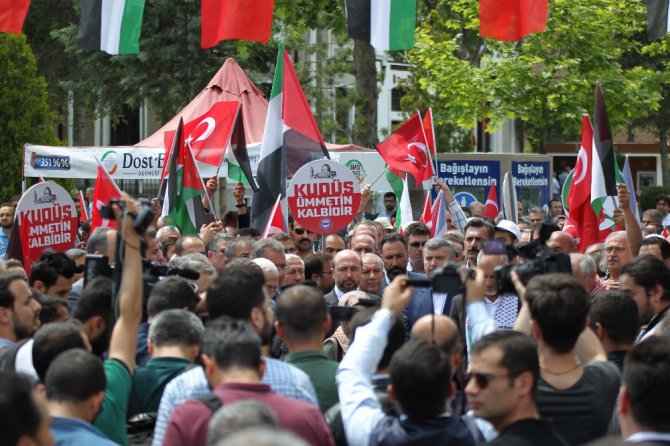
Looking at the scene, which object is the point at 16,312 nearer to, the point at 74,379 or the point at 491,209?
the point at 74,379

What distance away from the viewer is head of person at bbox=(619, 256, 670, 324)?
6680 mm

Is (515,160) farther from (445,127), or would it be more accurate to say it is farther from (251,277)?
(251,277)

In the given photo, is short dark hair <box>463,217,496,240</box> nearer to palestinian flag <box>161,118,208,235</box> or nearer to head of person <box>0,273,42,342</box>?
palestinian flag <box>161,118,208,235</box>

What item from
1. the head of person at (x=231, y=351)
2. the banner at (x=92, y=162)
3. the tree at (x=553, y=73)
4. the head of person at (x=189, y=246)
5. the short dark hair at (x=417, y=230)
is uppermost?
the tree at (x=553, y=73)

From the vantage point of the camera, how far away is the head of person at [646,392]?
3910 millimetres

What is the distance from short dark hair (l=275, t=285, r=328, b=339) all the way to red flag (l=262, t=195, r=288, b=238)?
19.6 feet

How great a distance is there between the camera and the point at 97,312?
5613 mm

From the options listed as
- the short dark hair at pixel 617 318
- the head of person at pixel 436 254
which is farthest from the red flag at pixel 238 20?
the short dark hair at pixel 617 318

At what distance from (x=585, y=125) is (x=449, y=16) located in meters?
19.6

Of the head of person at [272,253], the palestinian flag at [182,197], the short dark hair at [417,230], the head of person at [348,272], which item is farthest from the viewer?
the palestinian flag at [182,197]

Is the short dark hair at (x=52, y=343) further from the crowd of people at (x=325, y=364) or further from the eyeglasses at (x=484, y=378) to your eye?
the eyeglasses at (x=484, y=378)

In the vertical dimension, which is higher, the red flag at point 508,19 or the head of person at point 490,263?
the red flag at point 508,19

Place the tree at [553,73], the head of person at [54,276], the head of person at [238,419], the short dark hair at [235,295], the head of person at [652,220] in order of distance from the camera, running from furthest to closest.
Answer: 1. the tree at [553,73]
2. the head of person at [652,220]
3. the head of person at [54,276]
4. the short dark hair at [235,295]
5. the head of person at [238,419]

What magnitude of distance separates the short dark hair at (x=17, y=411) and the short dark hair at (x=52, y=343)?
3.60ft
